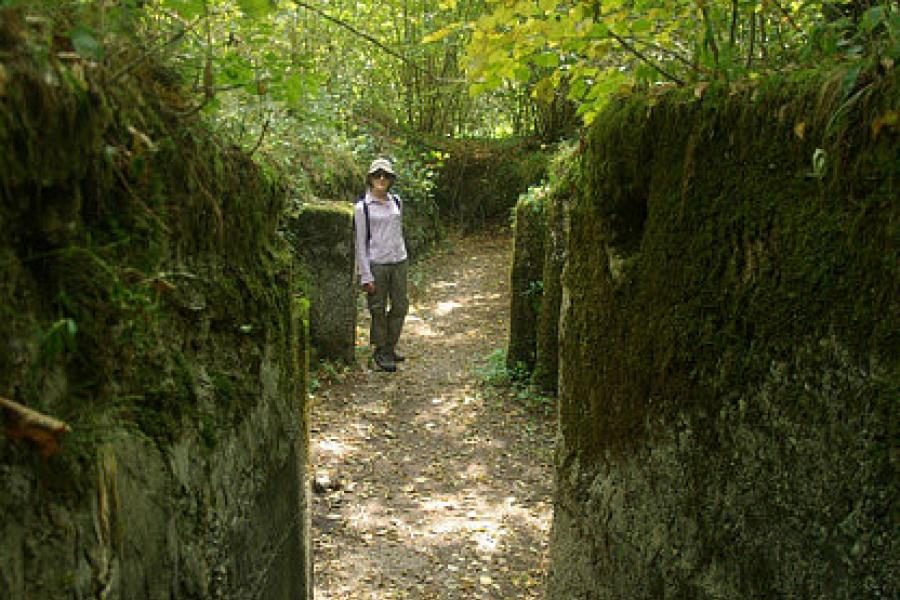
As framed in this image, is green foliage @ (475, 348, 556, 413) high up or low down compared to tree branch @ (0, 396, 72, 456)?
down

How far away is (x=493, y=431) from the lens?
782 centimetres

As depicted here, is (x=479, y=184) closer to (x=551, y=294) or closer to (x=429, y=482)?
(x=551, y=294)

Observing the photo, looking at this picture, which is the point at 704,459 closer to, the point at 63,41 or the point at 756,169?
the point at 756,169

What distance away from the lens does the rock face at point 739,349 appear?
214cm

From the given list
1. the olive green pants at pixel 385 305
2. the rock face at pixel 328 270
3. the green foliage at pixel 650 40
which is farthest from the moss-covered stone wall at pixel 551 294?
the green foliage at pixel 650 40

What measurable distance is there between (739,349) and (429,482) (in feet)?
14.7

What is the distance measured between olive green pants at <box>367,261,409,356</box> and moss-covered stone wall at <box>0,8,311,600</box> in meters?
5.76

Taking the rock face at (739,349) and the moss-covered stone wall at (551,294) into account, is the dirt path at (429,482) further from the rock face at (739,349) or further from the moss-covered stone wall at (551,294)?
the rock face at (739,349)

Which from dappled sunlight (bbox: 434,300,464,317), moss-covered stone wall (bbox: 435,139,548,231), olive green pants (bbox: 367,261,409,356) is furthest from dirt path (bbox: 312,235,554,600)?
moss-covered stone wall (bbox: 435,139,548,231)

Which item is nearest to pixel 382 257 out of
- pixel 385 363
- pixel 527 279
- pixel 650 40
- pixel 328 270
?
pixel 328 270

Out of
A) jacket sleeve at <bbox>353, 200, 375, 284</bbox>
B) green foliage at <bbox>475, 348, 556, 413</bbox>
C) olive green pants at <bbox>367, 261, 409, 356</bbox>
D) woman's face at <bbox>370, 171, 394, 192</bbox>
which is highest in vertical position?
woman's face at <bbox>370, 171, 394, 192</bbox>

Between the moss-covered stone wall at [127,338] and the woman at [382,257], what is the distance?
5379 millimetres

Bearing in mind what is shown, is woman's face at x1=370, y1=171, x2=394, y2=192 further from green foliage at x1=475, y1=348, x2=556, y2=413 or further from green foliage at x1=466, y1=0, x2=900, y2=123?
green foliage at x1=466, y1=0, x2=900, y2=123

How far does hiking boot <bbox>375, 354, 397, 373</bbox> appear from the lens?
924 centimetres
